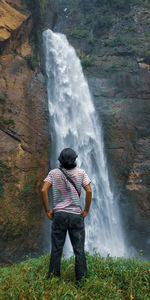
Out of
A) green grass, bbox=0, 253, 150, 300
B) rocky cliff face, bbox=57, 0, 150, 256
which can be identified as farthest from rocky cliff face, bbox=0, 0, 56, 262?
rocky cliff face, bbox=57, 0, 150, 256

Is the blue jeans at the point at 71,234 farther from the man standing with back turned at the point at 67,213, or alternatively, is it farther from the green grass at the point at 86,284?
the green grass at the point at 86,284

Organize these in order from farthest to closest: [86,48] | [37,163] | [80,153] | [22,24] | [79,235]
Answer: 1. [86,48]
2. [80,153]
3. [22,24]
4. [37,163]
5. [79,235]

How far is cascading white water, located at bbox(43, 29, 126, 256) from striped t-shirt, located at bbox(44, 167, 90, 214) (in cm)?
611

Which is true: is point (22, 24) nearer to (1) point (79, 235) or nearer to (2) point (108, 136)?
(2) point (108, 136)

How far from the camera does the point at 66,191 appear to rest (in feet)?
9.75

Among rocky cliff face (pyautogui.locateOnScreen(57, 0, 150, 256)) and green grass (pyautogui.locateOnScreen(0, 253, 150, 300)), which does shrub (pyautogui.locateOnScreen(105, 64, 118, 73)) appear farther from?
green grass (pyautogui.locateOnScreen(0, 253, 150, 300))

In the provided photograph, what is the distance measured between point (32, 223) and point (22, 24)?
763cm

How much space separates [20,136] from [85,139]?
11.2ft

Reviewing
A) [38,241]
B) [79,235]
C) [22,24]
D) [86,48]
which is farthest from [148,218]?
[86,48]

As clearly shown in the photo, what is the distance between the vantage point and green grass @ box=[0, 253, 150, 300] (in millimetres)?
2662

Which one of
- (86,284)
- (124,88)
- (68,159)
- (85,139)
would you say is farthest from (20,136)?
(124,88)

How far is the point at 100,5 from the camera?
16906 mm

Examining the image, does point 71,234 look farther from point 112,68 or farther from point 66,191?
point 112,68

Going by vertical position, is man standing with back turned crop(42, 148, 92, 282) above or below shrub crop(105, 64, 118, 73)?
below
